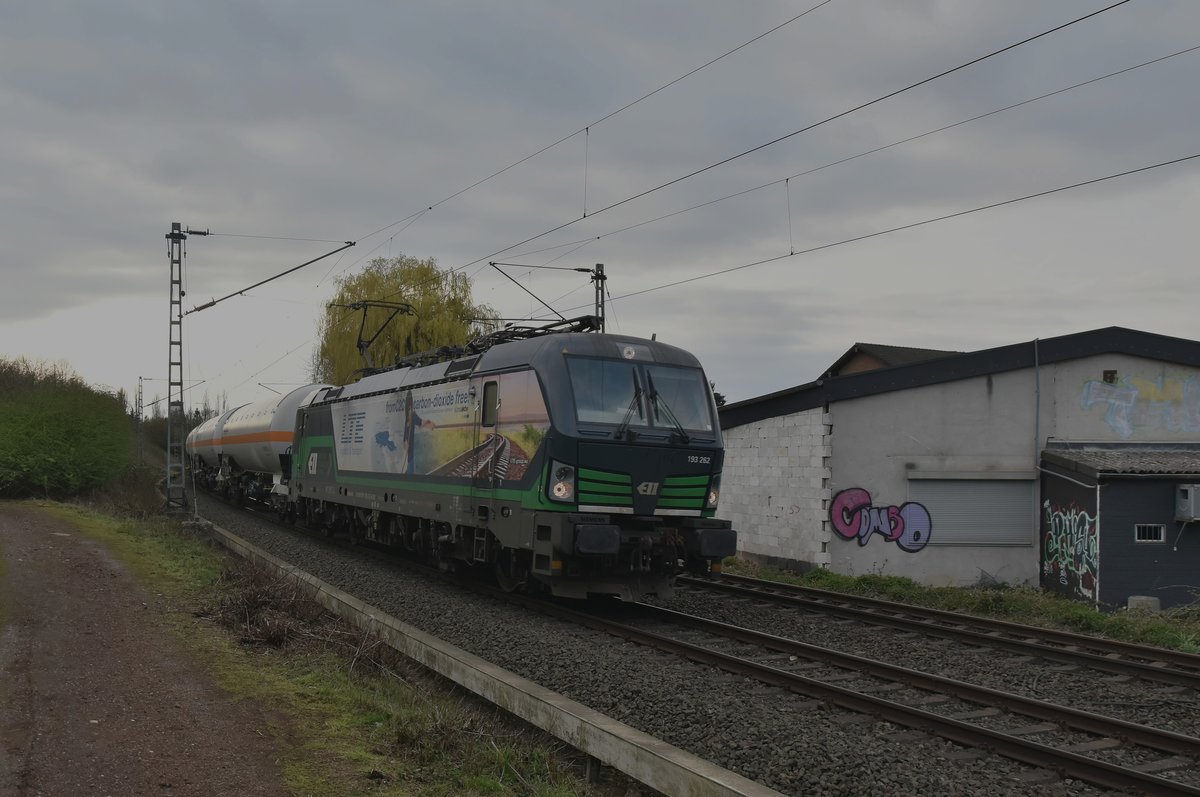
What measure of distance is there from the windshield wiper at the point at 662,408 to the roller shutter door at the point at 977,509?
319 inches

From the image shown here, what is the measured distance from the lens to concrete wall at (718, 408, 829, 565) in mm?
18281

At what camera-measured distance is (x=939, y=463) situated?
18.5 metres

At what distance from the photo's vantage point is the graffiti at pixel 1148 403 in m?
19.1

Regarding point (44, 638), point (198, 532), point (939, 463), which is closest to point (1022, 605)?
point (939, 463)

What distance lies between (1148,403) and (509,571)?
44.1 feet

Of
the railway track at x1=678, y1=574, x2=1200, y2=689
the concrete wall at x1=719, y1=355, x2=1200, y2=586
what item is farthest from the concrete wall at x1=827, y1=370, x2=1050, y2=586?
the railway track at x1=678, y1=574, x2=1200, y2=689

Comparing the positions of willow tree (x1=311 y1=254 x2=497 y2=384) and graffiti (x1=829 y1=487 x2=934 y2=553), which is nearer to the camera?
graffiti (x1=829 y1=487 x2=934 y2=553)

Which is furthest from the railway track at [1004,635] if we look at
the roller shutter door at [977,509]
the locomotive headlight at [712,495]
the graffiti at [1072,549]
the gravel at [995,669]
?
the graffiti at [1072,549]

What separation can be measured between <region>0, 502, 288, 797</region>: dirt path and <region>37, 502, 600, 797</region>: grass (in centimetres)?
26

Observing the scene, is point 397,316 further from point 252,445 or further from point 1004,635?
point 1004,635

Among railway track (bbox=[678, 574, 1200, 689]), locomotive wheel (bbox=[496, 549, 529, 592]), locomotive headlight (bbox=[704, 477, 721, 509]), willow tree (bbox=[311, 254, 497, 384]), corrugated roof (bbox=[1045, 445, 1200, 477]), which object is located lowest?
railway track (bbox=[678, 574, 1200, 689])

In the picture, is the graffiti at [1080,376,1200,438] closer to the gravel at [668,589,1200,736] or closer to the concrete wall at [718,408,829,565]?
the concrete wall at [718,408,829,565]

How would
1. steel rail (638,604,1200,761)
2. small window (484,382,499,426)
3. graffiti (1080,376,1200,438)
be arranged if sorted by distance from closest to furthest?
steel rail (638,604,1200,761)
small window (484,382,499,426)
graffiti (1080,376,1200,438)

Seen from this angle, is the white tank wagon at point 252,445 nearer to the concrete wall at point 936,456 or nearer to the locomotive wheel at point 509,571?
the locomotive wheel at point 509,571
